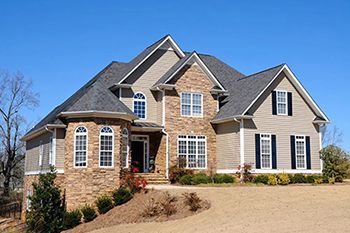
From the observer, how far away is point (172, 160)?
3053 cm

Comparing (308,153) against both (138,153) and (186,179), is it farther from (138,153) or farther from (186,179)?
(138,153)

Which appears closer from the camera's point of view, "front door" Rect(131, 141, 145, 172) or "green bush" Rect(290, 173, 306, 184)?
"green bush" Rect(290, 173, 306, 184)

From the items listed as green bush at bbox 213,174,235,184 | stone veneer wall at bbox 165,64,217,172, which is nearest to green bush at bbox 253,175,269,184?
green bush at bbox 213,174,235,184

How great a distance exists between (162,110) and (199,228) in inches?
602

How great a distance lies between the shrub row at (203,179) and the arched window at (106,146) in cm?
538

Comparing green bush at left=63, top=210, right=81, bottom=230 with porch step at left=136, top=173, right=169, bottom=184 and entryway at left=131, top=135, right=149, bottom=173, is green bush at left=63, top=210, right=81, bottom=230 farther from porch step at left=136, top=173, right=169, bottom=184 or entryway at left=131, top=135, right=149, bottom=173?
entryway at left=131, top=135, right=149, bottom=173

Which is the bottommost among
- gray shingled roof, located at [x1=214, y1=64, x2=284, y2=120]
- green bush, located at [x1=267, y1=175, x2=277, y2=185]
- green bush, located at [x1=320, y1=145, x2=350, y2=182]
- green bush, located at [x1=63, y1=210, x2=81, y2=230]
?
green bush, located at [x1=63, y1=210, x2=81, y2=230]

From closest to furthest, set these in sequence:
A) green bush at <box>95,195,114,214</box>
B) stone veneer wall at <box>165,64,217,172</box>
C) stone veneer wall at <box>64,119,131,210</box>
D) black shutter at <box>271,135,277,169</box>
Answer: green bush at <box>95,195,114,214</box> → stone veneer wall at <box>64,119,131,210</box> → black shutter at <box>271,135,277,169</box> → stone veneer wall at <box>165,64,217,172</box>

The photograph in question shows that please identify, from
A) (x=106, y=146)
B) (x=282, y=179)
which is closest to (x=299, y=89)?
(x=282, y=179)

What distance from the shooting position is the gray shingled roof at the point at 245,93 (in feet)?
100

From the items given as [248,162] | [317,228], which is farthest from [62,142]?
[317,228]

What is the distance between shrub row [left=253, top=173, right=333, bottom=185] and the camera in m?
28.9

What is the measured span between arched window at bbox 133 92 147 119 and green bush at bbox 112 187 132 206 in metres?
8.44

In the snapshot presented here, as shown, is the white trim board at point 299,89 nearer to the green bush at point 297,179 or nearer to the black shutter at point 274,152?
the black shutter at point 274,152
